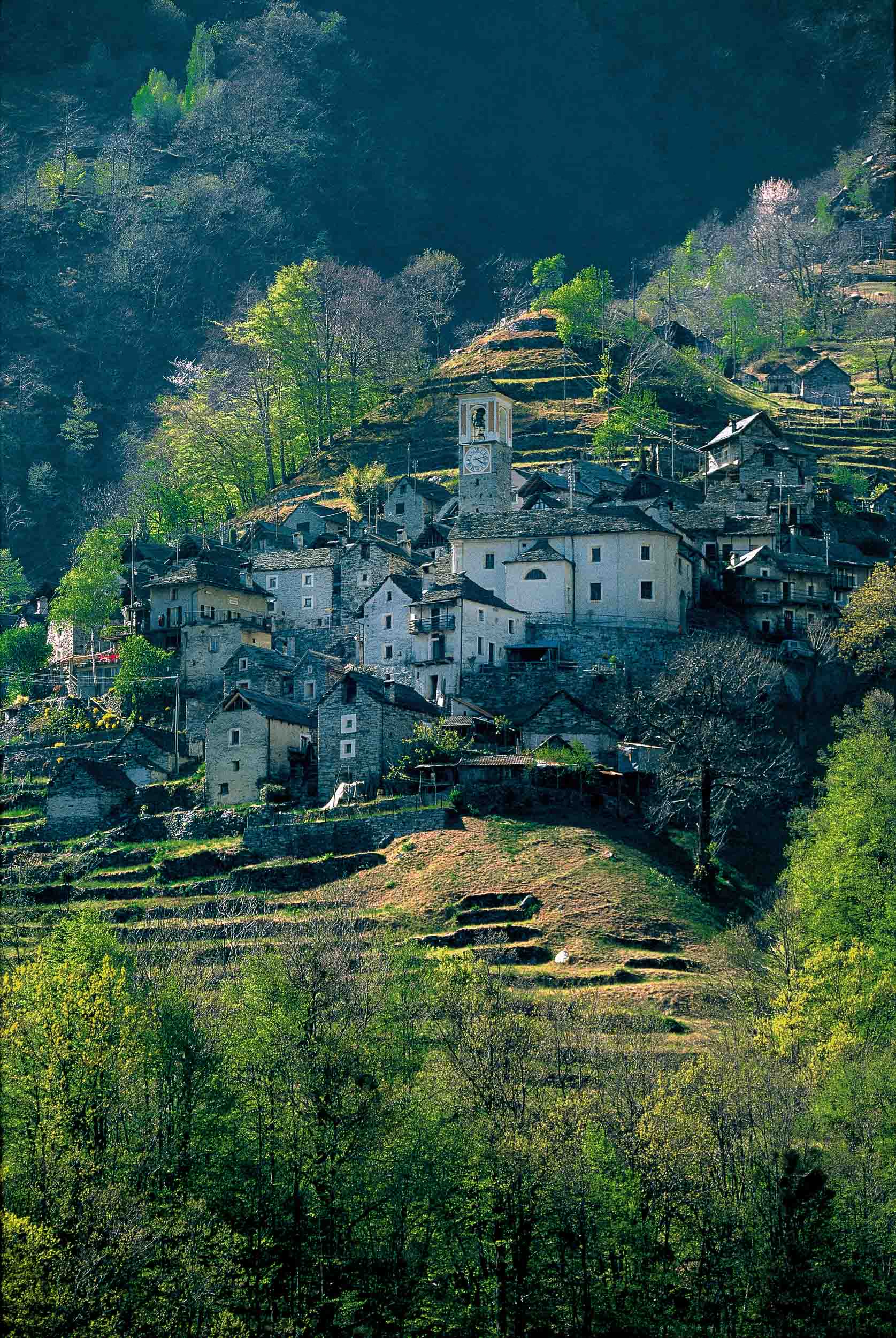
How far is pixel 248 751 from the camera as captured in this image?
88.6 m

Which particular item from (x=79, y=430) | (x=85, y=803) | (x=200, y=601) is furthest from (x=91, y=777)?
(x=79, y=430)

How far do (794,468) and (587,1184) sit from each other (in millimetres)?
79443

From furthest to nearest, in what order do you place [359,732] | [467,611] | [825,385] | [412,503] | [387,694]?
[825,385] < [412,503] < [467,611] < [387,694] < [359,732]

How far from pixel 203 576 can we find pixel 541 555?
20.7m

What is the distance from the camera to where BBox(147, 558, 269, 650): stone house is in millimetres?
107500

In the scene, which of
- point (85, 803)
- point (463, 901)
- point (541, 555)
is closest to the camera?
point (463, 901)

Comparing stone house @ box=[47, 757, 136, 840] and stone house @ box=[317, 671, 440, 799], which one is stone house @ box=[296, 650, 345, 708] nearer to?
stone house @ box=[317, 671, 440, 799]

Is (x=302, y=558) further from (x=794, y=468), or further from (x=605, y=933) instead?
(x=605, y=933)

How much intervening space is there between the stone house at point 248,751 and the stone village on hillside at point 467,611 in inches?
3.8

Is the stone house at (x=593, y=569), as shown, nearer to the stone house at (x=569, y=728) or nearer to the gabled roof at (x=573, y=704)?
the gabled roof at (x=573, y=704)

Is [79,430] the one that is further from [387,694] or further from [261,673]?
[387,694]

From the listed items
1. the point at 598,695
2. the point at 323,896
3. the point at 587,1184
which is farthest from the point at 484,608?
the point at 587,1184

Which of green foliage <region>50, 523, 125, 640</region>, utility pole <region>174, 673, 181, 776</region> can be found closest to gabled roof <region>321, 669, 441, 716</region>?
utility pole <region>174, 673, 181, 776</region>

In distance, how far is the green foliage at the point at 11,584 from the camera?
466 ft
